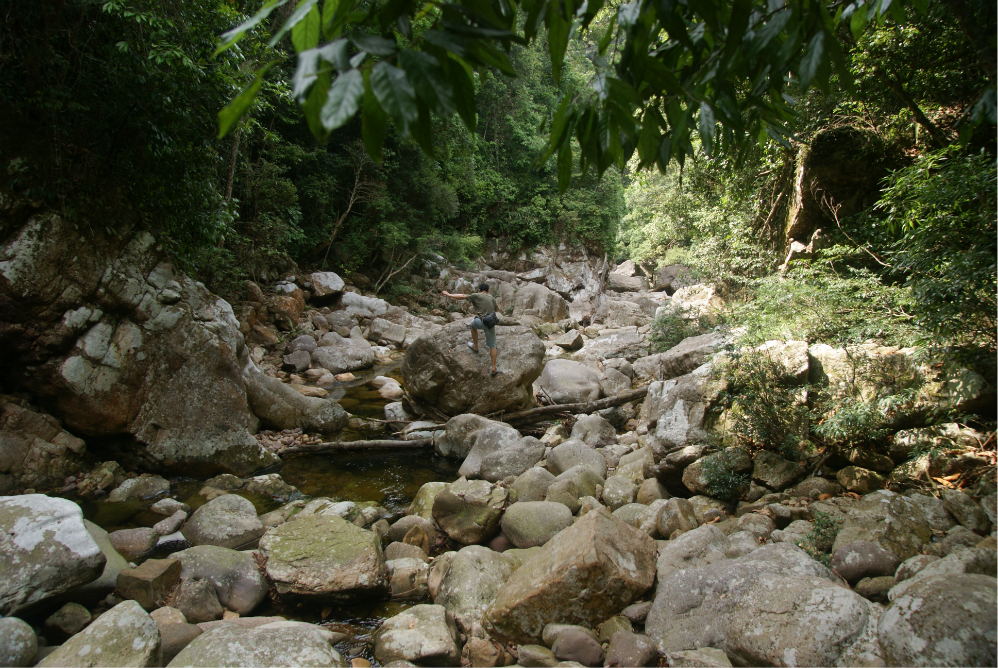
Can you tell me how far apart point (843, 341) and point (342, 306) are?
14.0 metres

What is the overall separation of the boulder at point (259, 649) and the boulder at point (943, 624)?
261 centimetres

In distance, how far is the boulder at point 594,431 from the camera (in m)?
6.90

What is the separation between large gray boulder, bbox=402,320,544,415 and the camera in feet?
26.1

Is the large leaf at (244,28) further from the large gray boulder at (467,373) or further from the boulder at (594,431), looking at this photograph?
the large gray boulder at (467,373)

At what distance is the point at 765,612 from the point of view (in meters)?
2.37

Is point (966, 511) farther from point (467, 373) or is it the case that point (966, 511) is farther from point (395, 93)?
point (467, 373)

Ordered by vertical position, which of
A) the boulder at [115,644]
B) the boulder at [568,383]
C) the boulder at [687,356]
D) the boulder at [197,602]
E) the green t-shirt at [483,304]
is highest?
the green t-shirt at [483,304]

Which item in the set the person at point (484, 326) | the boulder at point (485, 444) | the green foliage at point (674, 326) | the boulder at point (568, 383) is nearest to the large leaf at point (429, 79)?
the boulder at point (485, 444)

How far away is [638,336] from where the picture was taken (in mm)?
12703

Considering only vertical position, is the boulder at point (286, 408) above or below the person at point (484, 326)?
below

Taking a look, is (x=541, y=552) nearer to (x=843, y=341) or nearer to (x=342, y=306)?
(x=843, y=341)

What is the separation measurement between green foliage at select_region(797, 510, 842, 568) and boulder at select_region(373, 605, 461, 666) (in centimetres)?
237

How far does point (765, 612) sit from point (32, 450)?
692 centimetres

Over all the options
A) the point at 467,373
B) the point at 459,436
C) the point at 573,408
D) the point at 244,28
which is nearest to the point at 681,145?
the point at 244,28
